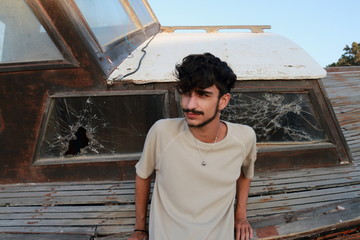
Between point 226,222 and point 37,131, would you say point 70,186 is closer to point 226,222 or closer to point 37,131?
point 37,131

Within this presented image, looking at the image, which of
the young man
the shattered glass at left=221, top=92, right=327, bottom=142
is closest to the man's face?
the young man

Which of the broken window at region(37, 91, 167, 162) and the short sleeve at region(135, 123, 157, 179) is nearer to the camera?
the short sleeve at region(135, 123, 157, 179)

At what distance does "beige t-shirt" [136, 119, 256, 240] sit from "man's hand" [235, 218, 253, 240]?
14 cm

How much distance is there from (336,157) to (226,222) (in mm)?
1489

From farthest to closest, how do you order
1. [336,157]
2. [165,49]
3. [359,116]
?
[359,116]
[165,49]
[336,157]

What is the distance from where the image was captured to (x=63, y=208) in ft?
7.78

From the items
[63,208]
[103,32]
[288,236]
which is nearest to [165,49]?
[103,32]

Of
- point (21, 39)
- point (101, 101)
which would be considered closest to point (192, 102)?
point (101, 101)

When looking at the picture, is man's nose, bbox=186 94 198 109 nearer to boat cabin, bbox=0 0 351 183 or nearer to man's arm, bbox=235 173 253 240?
man's arm, bbox=235 173 253 240

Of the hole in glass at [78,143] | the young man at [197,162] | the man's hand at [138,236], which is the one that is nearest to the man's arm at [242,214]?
the young man at [197,162]

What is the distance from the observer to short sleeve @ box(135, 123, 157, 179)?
182 centimetres

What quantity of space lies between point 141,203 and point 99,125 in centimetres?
90

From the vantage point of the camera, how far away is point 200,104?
1.69m

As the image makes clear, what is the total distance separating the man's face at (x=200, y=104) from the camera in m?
1.68
